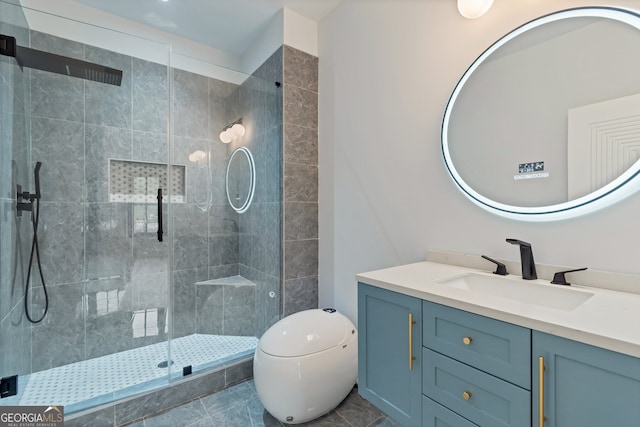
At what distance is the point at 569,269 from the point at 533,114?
2.05 ft

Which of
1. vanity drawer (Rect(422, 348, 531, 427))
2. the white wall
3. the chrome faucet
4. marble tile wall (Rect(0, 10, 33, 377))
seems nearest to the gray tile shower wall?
marble tile wall (Rect(0, 10, 33, 377))

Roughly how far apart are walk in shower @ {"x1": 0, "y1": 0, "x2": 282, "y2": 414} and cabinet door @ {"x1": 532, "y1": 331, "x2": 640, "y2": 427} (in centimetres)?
176

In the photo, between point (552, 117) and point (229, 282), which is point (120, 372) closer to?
point (229, 282)

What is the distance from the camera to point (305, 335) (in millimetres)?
1576

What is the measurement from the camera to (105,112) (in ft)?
7.20

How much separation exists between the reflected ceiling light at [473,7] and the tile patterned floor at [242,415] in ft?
6.98

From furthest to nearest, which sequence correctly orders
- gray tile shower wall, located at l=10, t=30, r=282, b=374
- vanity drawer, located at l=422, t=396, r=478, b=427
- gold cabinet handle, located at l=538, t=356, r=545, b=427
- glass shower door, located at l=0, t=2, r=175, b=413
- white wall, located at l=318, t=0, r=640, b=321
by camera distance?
1. gray tile shower wall, located at l=10, t=30, r=282, b=374
2. glass shower door, located at l=0, t=2, r=175, b=413
3. white wall, located at l=318, t=0, r=640, b=321
4. vanity drawer, located at l=422, t=396, r=478, b=427
5. gold cabinet handle, located at l=538, t=356, r=545, b=427

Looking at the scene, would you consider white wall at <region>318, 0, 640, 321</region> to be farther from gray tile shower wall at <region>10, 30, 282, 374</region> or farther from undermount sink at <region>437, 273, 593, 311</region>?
gray tile shower wall at <region>10, 30, 282, 374</region>

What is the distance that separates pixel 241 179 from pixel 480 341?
2.09m

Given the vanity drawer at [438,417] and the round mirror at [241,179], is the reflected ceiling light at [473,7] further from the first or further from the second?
the round mirror at [241,179]

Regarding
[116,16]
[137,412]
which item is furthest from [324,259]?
[116,16]

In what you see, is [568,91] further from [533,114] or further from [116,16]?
[116,16]

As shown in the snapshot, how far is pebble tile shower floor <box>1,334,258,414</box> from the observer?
168 centimetres

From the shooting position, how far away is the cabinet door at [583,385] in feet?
1.90
